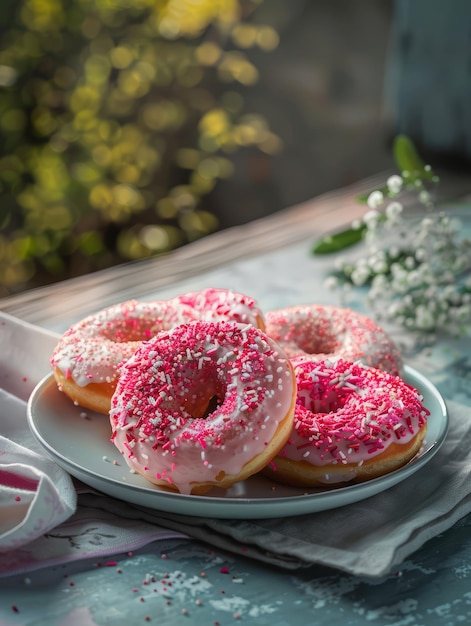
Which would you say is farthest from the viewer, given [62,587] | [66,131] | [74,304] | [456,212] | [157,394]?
[66,131]

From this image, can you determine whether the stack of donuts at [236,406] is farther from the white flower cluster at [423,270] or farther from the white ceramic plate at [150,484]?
the white flower cluster at [423,270]

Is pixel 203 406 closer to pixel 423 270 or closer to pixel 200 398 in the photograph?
pixel 200 398

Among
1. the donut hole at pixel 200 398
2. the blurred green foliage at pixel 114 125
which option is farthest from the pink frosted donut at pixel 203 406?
the blurred green foliage at pixel 114 125

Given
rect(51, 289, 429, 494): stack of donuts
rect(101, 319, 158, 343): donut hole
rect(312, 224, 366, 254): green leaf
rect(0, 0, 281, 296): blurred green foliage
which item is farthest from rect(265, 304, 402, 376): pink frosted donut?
rect(0, 0, 281, 296): blurred green foliage

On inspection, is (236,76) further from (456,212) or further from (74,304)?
(74,304)

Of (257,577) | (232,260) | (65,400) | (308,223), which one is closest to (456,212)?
(308,223)

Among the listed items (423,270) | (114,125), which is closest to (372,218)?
(423,270)

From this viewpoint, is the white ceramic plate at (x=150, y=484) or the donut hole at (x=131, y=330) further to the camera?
the donut hole at (x=131, y=330)
